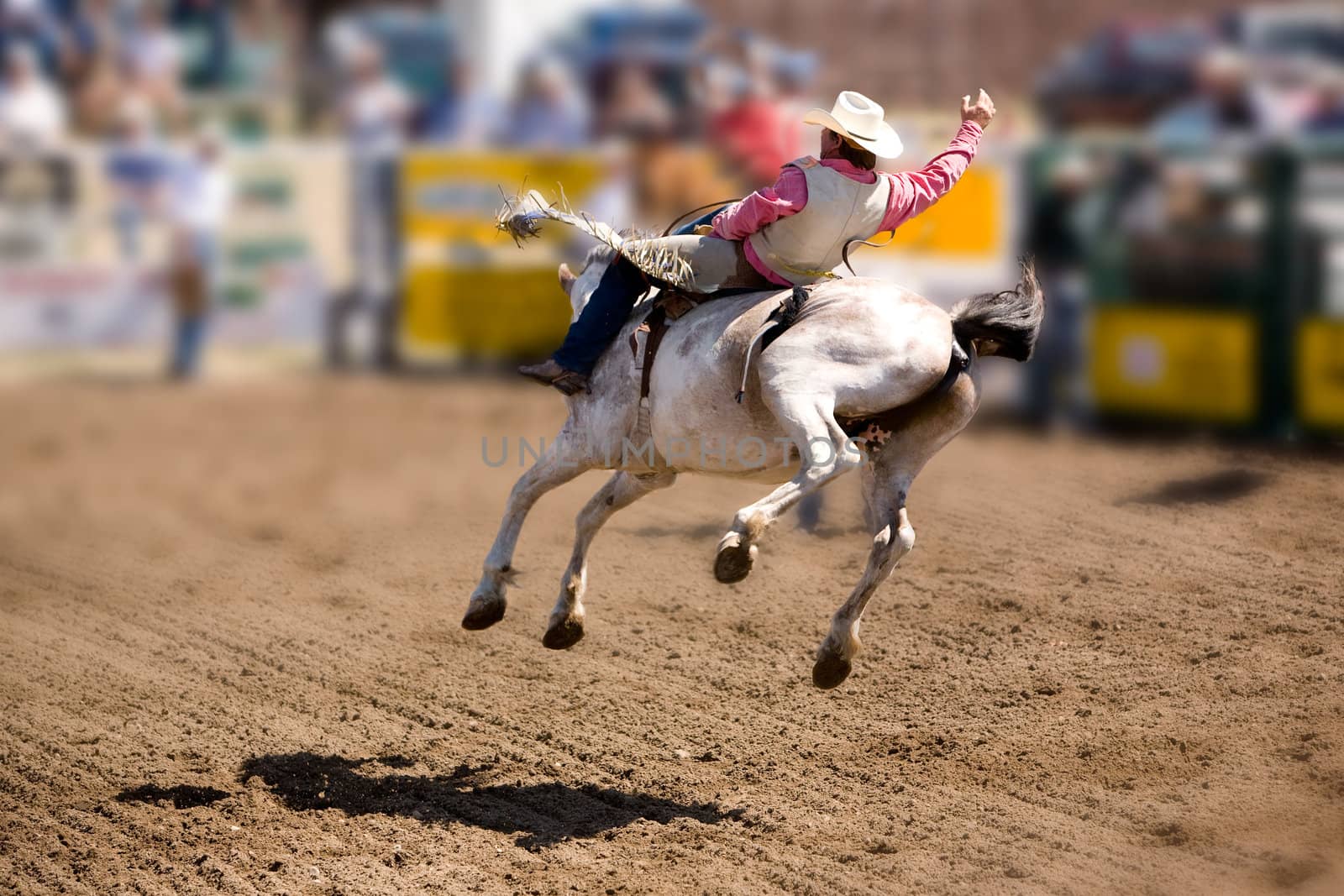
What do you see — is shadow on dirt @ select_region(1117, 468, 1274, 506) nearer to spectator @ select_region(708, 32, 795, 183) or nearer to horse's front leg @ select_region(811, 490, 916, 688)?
spectator @ select_region(708, 32, 795, 183)

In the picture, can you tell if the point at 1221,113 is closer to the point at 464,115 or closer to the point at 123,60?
the point at 464,115

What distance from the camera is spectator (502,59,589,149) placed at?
16031mm

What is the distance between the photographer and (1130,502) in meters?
9.48

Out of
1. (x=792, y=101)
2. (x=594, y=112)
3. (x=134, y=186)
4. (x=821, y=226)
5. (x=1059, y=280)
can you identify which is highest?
(x=792, y=101)

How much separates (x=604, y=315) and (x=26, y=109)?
12426mm

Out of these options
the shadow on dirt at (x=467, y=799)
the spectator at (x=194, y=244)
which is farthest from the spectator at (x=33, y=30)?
the shadow on dirt at (x=467, y=799)

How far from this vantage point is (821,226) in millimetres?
6109

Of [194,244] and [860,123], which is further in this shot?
[194,244]

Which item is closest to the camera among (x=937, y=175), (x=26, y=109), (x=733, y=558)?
(x=733, y=558)

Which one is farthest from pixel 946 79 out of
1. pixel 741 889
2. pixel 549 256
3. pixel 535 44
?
pixel 741 889

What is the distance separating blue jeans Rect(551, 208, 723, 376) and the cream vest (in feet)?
1.64

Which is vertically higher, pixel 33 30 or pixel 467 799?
pixel 33 30

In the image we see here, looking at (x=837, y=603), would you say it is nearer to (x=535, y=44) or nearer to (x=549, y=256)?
(x=549, y=256)

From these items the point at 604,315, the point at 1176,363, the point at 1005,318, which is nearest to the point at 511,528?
the point at 604,315
